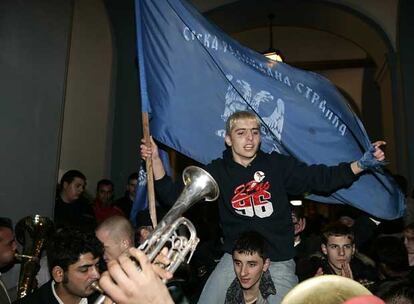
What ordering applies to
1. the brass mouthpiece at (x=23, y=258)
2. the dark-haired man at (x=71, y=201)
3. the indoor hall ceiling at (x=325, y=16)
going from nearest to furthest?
the brass mouthpiece at (x=23, y=258)
the dark-haired man at (x=71, y=201)
the indoor hall ceiling at (x=325, y=16)

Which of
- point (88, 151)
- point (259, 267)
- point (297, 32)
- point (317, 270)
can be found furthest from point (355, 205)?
point (297, 32)

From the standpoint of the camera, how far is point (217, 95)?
167 inches

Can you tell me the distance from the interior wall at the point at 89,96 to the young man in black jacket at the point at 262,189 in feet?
15.1

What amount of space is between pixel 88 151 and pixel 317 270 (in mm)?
4854

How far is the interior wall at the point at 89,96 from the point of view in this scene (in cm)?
771

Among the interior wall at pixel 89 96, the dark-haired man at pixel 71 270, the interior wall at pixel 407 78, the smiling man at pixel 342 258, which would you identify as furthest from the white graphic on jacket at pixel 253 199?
the interior wall at pixel 407 78

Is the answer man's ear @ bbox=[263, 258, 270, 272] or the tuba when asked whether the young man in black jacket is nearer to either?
man's ear @ bbox=[263, 258, 270, 272]

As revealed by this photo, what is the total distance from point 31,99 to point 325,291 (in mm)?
5039

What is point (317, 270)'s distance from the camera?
4160mm

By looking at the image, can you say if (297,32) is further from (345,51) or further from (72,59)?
(72,59)

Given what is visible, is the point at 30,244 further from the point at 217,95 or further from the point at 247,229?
the point at 247,229

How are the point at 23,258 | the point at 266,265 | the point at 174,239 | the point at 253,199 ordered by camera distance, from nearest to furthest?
the point at 174,239, the point at 253,199, the point at 266,265, the point at 23,258

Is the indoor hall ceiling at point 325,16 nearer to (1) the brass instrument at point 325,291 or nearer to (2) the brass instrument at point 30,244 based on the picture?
(2) the brass instrument at point 30,244

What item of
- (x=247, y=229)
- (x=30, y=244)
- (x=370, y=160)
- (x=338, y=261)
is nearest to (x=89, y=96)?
(x=30, y=244)
